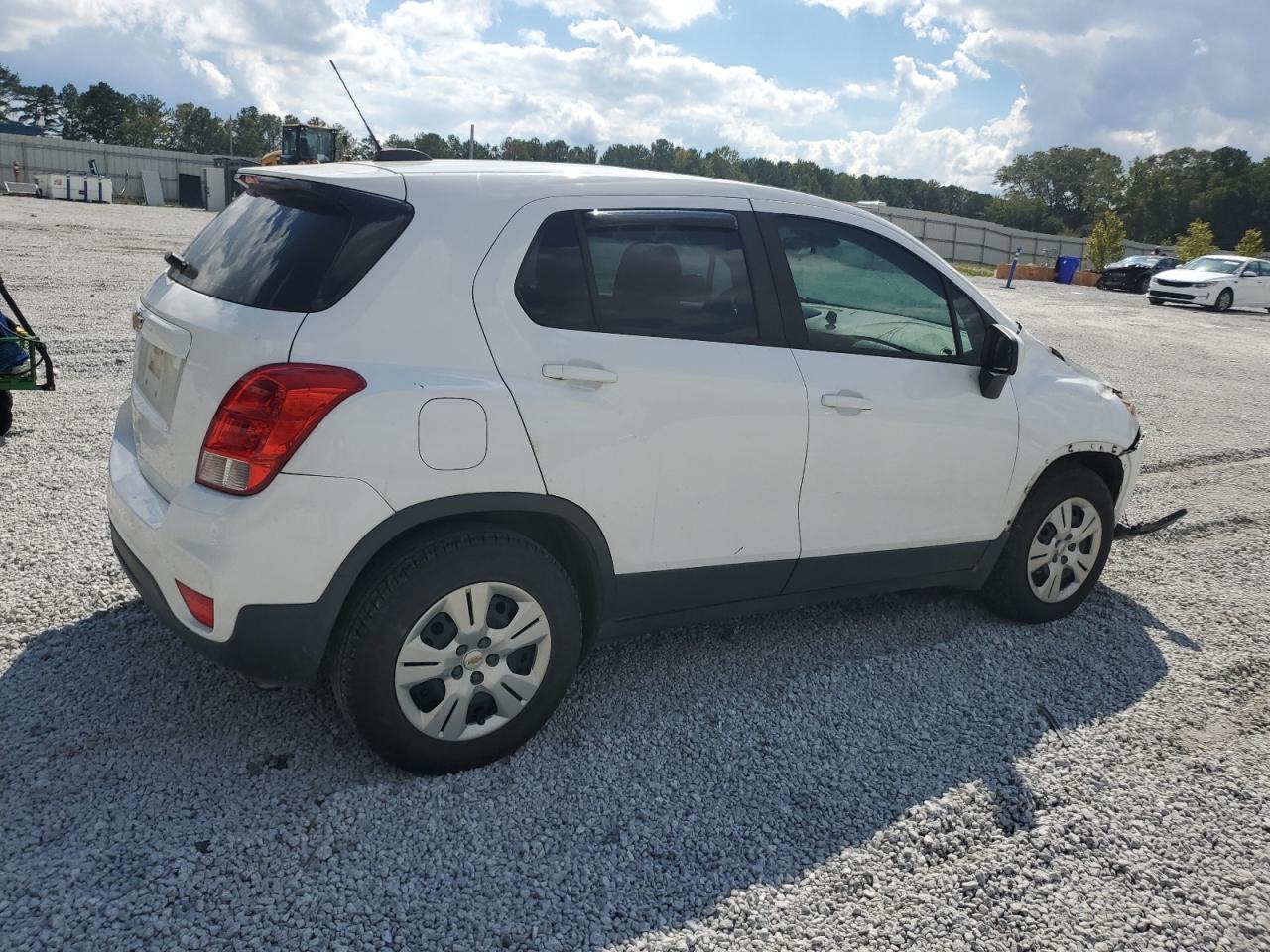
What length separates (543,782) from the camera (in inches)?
122

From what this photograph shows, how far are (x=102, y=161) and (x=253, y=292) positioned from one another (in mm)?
72055

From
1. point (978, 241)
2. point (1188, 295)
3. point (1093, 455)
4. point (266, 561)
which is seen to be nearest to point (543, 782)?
point (266, 561)

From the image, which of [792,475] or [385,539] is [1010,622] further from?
[385,539]

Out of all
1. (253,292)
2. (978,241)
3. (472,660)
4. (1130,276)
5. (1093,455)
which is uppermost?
(978,241)

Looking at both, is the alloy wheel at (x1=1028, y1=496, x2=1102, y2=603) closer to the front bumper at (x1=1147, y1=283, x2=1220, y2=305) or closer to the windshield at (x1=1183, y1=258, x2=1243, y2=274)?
the front bumper at (x1=1147, y1=283, x2=1220, y2=305)

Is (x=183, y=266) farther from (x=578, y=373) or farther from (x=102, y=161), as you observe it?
(x=102, y=161)

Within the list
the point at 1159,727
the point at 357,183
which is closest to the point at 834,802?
the point at 1159,727

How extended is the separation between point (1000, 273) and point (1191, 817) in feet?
125

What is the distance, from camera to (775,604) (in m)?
3.74


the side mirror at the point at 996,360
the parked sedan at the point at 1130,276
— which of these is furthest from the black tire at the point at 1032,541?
the parked sedan at the point at 1130,276

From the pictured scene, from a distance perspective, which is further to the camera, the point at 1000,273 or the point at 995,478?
the point at 1000,273

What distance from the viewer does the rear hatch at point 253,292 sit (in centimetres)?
271

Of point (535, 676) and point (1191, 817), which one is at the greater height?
point (535, 676)

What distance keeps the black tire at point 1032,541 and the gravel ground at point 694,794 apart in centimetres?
13
